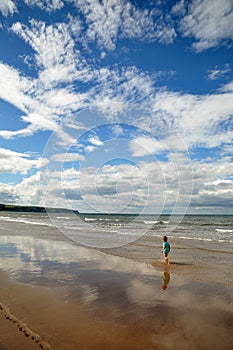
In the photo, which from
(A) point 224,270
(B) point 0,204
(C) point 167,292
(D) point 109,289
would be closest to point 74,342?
(D) point 109,289

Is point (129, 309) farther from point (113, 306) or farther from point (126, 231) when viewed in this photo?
point (126, 231)

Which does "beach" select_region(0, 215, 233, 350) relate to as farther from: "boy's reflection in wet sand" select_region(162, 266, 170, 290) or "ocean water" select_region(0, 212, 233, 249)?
"ocean water" select_region(0, 212, 233, 249)

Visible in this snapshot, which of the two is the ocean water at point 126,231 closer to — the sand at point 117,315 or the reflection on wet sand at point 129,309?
the reflection on wet sand at point 129,309

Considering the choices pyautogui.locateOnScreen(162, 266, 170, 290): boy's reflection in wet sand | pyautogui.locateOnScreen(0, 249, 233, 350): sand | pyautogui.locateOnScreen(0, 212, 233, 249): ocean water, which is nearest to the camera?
pyautogui.locateOnScreen(0, 249, 233, 350): sand

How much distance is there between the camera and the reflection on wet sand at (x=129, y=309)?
5.74 metres

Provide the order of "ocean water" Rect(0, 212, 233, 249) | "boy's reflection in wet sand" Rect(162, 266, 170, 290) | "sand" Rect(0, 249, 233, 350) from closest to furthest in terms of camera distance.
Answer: "sand" Rect(0, 249, 233, 350), "boy's reflection in wet sand" Rect(162, 266, 170, 290), "ocean water" Rect(0, 212, 233, 249)

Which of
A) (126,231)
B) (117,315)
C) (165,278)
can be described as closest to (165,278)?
(165,278)

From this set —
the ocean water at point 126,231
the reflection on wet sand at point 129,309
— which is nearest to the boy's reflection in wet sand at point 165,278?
the reflection on wet sand at point 129,309

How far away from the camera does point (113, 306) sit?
7648 millimetres

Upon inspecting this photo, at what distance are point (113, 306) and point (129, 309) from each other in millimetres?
482

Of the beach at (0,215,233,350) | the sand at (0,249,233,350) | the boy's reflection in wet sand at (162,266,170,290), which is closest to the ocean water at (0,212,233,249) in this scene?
the boy's reflection in wet sand at (162,266,170,290)

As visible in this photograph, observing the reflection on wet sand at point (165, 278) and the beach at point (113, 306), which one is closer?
the beach at point (113, 306)

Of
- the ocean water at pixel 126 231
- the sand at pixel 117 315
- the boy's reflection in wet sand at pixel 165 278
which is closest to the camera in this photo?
the sand at pixel 117 315

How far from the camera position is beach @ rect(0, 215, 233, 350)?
5.72 metres
